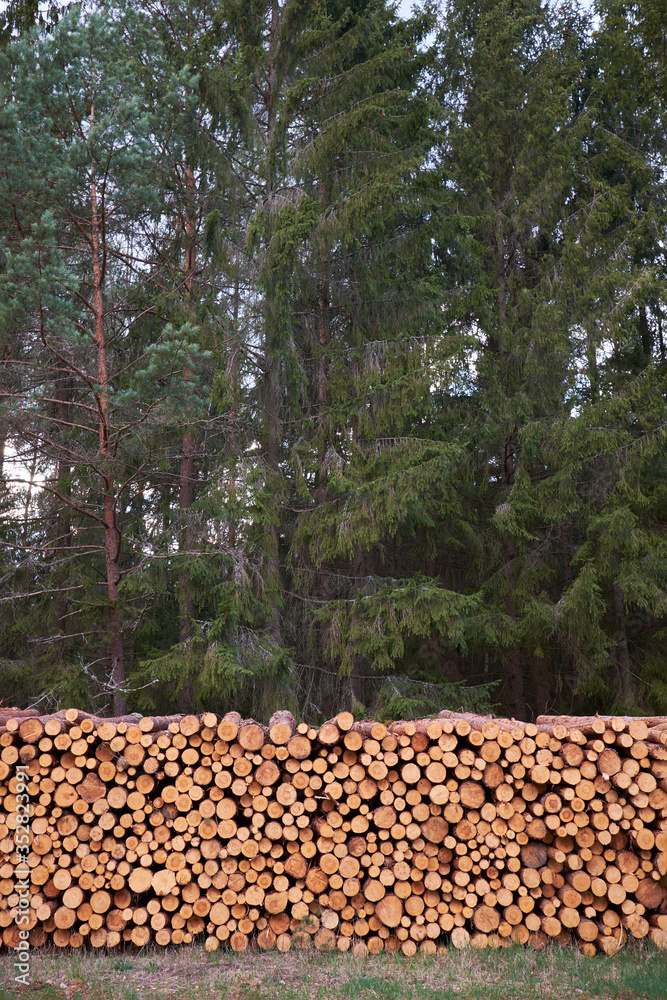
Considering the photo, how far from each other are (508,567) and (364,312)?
448cm

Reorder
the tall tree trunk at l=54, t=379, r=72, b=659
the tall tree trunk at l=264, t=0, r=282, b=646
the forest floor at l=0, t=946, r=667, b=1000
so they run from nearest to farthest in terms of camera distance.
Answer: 1. the forest floor at l=0, t=946, r=667, b=1000
2. the tall tree trunk at l=264, t=0, r=282, b=646
3. the tall tree trunk at l=54, t=379, r=72, b=659

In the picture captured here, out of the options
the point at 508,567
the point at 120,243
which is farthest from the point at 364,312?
the point at 508,567

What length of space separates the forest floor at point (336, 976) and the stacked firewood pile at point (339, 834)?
15 centimetres

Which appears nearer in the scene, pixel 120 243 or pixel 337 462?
pixel 337 462

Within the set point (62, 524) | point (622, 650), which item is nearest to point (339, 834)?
point (622, 650)

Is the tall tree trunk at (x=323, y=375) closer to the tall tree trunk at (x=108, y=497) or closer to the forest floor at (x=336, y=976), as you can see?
the tall tree trunk at (x=108, y=497)

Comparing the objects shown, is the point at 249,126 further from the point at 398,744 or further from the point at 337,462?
the point at 398,744

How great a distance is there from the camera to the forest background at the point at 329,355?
8977 mm

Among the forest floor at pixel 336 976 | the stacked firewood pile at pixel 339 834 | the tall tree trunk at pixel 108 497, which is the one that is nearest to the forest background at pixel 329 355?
the tall tree trunk at pixel 108 497

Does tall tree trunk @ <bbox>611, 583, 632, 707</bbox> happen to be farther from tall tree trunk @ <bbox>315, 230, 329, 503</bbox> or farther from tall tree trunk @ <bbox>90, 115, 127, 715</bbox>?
tall tree trunk @ <bbox>90, 115, 127, 715</bbox>

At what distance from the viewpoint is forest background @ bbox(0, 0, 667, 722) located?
8.98 m

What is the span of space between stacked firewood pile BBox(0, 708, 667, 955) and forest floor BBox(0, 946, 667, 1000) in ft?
0.49

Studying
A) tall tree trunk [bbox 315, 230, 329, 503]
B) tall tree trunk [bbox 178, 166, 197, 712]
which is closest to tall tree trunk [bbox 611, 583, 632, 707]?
tall tree trunk [bbox 315, 230, 329, 503]

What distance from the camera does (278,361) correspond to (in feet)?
35.0
